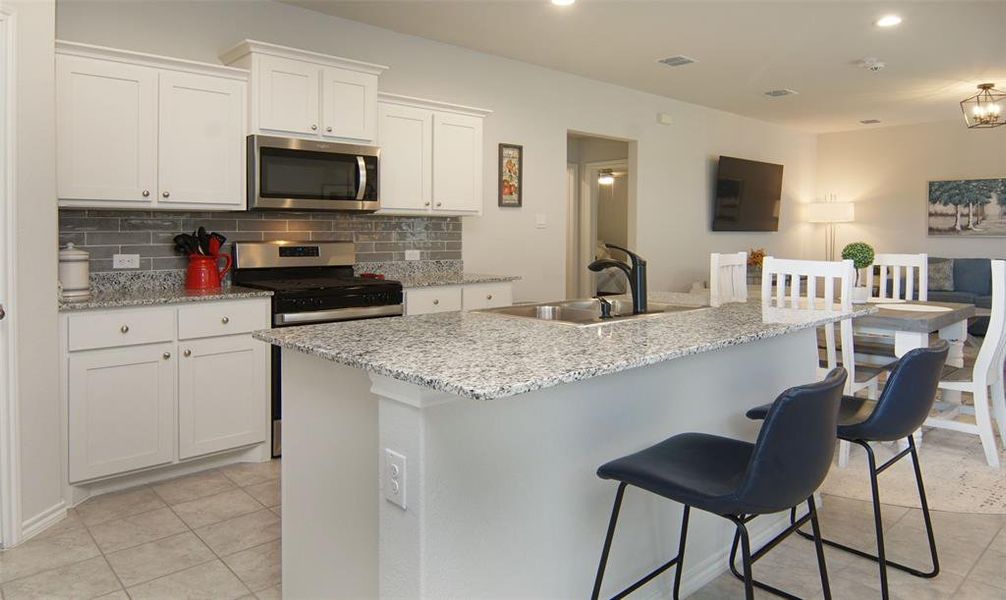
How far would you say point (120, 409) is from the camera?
313cm

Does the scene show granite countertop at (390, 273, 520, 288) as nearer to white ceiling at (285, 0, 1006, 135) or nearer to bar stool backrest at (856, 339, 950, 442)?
white ceiling at (285, 0, 1006, 135)

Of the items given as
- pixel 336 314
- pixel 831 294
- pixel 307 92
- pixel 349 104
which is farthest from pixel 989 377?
pixel 307 92

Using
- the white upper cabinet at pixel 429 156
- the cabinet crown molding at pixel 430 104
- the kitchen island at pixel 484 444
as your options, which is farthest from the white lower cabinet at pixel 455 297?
the kitchen island at pixel 484 444

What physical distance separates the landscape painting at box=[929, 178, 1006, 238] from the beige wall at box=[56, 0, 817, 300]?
1.54 metres

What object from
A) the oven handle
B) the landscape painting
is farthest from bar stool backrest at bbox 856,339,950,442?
the landscape painting

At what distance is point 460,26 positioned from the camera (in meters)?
4.55

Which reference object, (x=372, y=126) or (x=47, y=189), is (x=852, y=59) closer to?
(x=372, y=126)

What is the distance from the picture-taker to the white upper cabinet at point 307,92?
3627mm

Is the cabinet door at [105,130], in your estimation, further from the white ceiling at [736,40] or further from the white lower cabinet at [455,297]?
the white lower cabinet at [455,297]

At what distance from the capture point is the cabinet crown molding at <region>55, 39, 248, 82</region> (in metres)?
3.08

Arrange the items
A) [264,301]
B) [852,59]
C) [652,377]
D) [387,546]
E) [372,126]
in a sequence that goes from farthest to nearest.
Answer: [852,59] → [372,126] → [264,301] → [652,377] → [387,546]

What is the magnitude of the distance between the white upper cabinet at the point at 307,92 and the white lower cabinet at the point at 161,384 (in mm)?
984

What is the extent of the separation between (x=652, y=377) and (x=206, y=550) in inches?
70.1

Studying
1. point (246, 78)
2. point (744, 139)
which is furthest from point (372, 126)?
point (744, 139)
